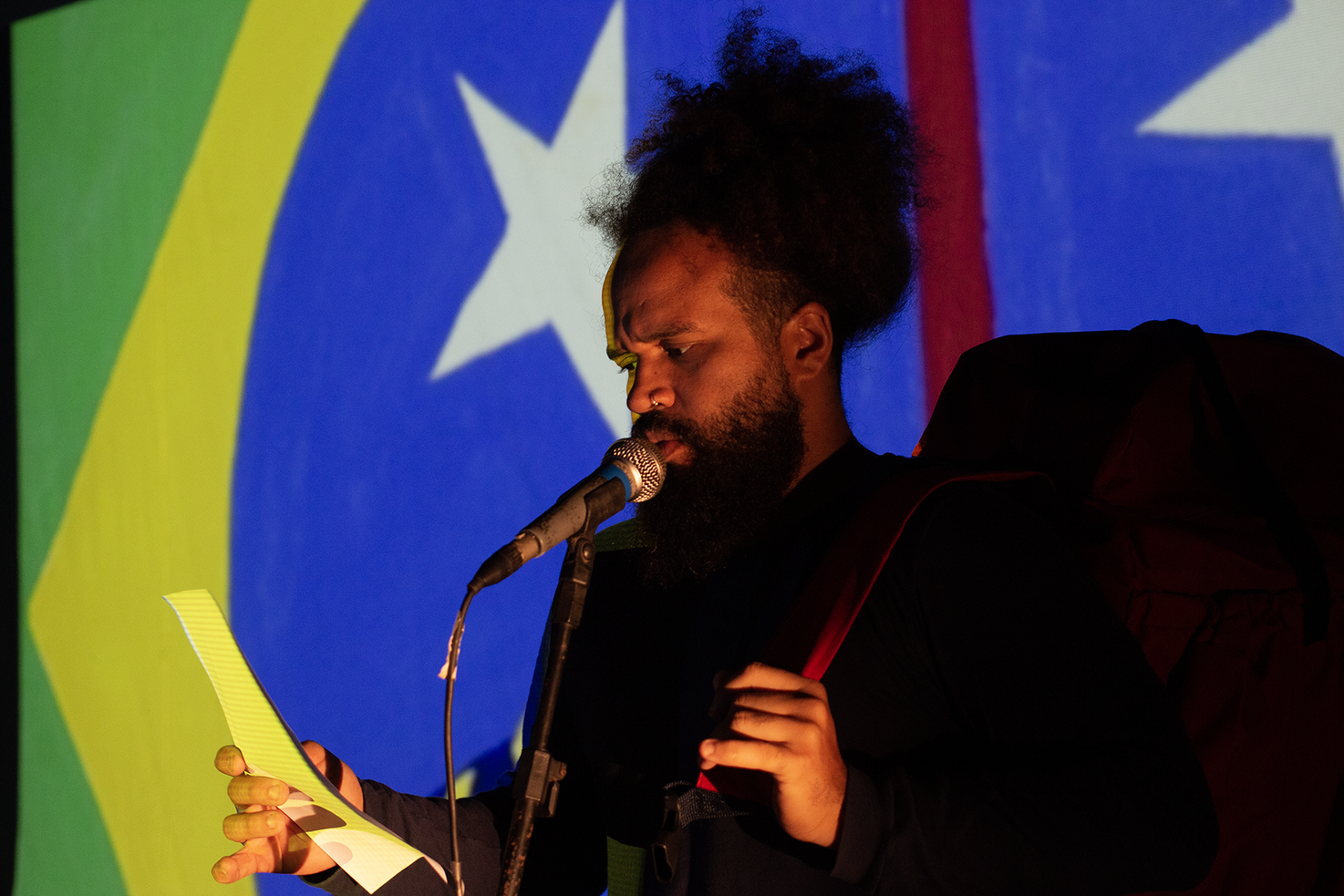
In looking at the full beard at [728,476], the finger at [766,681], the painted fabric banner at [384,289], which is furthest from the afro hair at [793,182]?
the finger at [766,681]

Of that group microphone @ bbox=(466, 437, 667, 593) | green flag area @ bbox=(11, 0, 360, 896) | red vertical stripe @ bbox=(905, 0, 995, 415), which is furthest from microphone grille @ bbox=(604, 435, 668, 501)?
green flag area @ bbox=(11, 0, 360, 896)

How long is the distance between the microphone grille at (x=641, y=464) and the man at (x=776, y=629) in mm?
204

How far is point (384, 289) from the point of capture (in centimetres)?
249

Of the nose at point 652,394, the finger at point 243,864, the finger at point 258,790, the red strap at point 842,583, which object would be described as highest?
the nose at point 652,394

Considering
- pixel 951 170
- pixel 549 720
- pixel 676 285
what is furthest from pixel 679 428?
pixel 951 170

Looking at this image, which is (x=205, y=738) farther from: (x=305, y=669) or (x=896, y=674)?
(x=896, y=674)

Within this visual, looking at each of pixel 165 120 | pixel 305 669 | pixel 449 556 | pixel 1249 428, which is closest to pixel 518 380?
pixel 449 556

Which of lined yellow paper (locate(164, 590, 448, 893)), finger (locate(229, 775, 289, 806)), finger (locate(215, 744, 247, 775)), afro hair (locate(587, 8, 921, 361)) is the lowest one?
finger (locate(229, 775, 289, 806))

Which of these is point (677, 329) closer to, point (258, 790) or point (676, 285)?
point (676, 285)

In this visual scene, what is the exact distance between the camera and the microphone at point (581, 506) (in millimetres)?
868

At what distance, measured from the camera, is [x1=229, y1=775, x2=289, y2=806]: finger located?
3.51 ft

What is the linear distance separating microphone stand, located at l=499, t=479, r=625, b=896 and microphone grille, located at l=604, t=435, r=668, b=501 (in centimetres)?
7

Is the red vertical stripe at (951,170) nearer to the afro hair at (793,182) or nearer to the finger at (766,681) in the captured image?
the afro hair at (793,182)

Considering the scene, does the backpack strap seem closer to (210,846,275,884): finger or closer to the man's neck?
the man's neck
